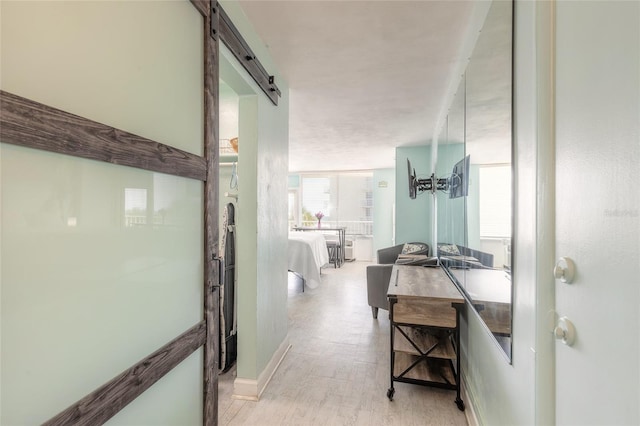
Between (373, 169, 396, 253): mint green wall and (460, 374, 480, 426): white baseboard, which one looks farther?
(373, 169, 396, 253): mint green wall

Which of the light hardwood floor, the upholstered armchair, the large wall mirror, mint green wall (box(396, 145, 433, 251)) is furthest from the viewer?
mint green wall (box(396, 145, 433, 251))

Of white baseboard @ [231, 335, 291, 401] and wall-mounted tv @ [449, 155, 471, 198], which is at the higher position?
wall-mounted tv @ [449, 155, 471, 198]

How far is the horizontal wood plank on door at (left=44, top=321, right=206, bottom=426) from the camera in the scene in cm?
68

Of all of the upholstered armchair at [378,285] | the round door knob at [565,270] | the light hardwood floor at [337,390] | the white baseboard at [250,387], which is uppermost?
the round door knob at [565,270]

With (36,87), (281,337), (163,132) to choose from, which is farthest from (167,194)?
(281,337)

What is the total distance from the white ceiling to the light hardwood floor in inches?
95.6

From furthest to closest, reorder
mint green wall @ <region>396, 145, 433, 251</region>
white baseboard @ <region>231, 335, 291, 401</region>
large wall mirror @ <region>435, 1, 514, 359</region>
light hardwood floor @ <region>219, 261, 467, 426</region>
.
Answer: mint green wall @ <region>396, 145, 433, 251</region>
white baseboard @ <region>231, 335, 291, 401</region>
light hardwood floor @ <region>219, 261, 467, 426</region>
large wall mirror @ <region>435, 1, 514, 359</region>

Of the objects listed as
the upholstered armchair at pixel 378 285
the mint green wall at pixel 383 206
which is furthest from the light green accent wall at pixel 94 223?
the mint green wall at pixel 383 206

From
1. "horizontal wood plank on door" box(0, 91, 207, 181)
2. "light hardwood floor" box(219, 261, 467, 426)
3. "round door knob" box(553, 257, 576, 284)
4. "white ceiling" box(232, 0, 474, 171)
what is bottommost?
"light hardwood floor" box(219, 261, 467, 426)

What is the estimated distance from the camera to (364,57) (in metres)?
2.05

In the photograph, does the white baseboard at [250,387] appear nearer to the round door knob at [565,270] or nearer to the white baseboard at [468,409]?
the white baseboard at [468,409]

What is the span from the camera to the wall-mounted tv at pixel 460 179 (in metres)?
1.66

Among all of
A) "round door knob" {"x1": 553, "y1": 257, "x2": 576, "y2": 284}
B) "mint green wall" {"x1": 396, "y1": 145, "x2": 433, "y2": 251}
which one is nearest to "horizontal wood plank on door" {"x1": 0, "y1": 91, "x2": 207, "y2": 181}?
"round door knob" {"x1": 553, "y1": 257, "x2": 576, "y2": 284}

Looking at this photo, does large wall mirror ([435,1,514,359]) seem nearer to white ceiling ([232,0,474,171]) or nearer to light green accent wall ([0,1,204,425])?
white ceiling ([232,0,474,171])
